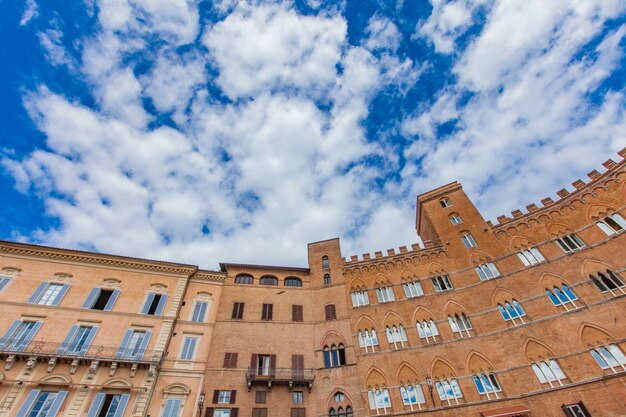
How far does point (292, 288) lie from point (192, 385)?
11.7m

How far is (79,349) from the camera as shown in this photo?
2123cm

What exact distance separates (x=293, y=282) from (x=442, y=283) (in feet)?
47.4

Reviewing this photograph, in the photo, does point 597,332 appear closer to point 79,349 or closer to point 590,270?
point 590,270

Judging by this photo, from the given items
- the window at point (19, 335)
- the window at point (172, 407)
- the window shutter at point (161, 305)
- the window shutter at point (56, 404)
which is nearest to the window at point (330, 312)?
the window at point (172, 407)

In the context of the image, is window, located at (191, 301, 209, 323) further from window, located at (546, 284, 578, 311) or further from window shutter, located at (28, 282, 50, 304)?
window, located at (546, 284, 578, 311)

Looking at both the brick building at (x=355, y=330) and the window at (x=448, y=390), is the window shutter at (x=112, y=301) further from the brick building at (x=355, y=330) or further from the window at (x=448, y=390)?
the window at (x=448, y=390)

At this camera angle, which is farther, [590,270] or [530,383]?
[590,270]

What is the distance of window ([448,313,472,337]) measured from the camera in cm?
2423

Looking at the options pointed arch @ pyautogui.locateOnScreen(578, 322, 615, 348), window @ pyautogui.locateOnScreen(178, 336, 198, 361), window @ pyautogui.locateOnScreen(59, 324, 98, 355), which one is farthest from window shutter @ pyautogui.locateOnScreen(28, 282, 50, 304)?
pointed arch @ pyautogui.locateOnScreen(578, 322, 615, 348)

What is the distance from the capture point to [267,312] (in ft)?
91.6

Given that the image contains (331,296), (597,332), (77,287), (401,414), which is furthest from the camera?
(331,296)

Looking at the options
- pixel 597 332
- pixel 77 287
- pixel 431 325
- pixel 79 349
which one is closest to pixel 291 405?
pixel 431 325

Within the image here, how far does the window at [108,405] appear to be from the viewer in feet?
62.8

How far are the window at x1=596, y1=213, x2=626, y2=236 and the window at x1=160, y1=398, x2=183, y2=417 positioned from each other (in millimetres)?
33987
